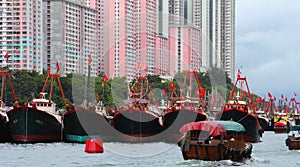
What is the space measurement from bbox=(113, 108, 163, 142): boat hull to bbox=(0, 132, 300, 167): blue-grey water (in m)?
11.1

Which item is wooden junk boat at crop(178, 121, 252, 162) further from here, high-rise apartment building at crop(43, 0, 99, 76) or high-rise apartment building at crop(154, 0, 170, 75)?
high-rise apartment building at crop(43, 0, 99, 76)

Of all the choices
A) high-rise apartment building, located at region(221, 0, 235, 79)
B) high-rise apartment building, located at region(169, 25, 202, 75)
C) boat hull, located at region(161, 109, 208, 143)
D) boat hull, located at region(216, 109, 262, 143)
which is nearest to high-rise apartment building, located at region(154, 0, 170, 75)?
high-rise apartment building, located at region(169, 25, 202, 75)

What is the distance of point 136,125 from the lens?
7875cm

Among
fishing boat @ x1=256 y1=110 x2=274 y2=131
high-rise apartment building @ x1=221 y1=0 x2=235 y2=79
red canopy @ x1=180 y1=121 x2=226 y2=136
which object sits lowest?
fishing boat @ x1=256 y1=110 x2=274 y2=131

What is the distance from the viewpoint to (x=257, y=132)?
81500 mm

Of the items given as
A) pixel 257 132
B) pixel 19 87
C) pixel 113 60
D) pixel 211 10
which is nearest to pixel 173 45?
pixel 113 60

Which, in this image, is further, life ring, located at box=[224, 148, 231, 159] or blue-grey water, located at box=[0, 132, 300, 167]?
blue-grey water, located at box=[0, 132, 300, 167]

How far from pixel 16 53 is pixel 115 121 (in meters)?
79.0

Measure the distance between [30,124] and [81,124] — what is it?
6874 millimetres

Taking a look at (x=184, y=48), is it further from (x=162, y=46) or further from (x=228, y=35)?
(x=228, y=35)

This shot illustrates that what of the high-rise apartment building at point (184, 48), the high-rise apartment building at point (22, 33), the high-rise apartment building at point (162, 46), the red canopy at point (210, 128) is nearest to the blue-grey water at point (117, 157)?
the red canopy at point (210, 128)

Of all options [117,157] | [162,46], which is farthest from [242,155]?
[162,46]

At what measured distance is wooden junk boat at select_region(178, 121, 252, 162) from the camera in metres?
46.2

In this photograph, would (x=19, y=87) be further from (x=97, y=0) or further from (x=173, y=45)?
(x=173, y=45)
